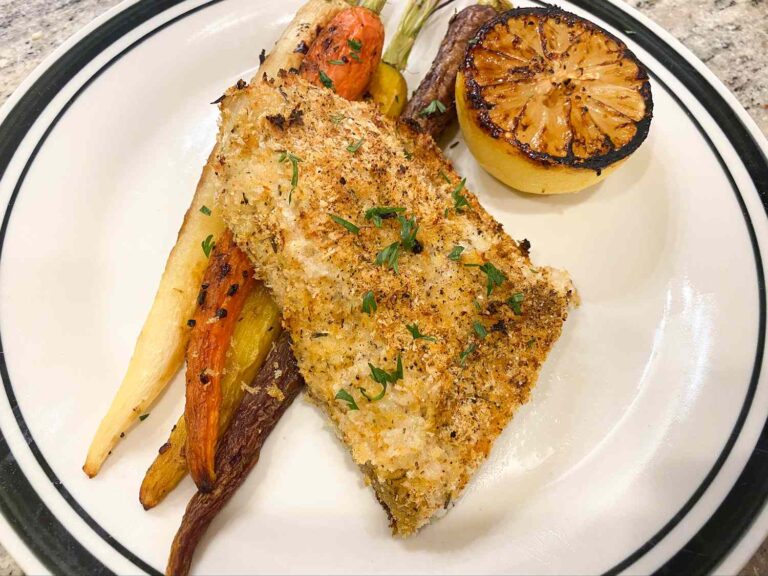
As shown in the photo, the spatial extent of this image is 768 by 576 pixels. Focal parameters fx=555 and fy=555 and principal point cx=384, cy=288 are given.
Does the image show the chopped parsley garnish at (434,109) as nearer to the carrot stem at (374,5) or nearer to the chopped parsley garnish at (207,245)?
the carrot stem at (374,5)

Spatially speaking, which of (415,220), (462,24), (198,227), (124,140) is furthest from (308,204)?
(462,24)

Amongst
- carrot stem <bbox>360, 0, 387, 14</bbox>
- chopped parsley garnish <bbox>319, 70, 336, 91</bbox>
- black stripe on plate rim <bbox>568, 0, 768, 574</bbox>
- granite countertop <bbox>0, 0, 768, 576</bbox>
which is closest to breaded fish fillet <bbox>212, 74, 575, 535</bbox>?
chopped parsley garnish <bbox>319, 70, 336, 91</bbox>

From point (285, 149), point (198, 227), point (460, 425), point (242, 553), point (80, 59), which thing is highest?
point (80, 59)

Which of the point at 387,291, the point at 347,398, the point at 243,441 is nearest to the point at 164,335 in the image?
the point at 243,441

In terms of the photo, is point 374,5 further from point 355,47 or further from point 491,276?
point 491,276

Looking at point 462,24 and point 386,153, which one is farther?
point 462,24

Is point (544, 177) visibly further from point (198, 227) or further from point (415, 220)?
point (198, 227)

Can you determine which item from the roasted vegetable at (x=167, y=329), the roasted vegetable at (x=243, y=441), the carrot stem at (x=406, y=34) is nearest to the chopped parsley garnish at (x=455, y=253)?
the roasted vegetable at (x=243, y=441)
